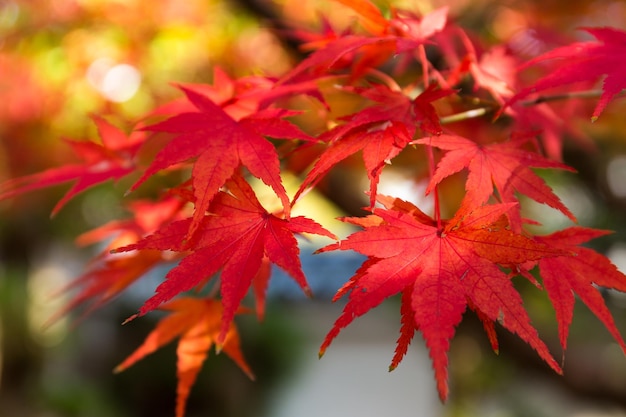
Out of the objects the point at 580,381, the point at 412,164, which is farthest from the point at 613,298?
the point at 412,164

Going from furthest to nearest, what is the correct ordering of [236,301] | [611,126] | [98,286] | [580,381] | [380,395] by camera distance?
[380,395], [611,126], [580,381], [98,286], [236,301]

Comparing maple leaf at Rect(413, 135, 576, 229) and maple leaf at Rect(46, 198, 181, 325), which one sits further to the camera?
maple leaf at Rect(46, 198, 181, 325)

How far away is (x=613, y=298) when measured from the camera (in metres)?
3.54

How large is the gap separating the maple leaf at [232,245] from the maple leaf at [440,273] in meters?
0.04

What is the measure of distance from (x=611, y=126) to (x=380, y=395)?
4066 mm

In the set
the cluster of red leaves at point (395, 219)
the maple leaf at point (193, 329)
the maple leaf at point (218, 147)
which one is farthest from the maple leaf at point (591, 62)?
the maple leaf at point (193, 329)

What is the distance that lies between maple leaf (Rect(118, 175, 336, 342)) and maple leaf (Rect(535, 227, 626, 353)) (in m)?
0.20

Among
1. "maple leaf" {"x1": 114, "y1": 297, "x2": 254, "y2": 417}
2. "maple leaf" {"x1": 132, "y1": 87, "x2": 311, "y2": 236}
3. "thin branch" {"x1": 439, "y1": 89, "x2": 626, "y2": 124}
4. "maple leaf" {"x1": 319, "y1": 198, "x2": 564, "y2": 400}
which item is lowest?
"maple leaf" {"x1": 114, "y1": 297, "x2": 254, "y2": 417}

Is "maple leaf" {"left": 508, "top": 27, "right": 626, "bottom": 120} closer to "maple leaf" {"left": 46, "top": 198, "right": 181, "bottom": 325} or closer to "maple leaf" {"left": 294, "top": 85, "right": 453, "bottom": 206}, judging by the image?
"maple leaf" {"left": 294, "top": 85, "right": 453, "bottom": 206}

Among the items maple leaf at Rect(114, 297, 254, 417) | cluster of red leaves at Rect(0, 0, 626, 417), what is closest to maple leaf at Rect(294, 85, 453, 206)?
cluster of red leaves at Rect(0, 0, 626, 417)

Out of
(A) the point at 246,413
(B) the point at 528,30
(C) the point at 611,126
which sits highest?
(B) the point at 528,30

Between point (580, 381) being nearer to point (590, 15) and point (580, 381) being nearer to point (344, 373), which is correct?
point (590, 15)

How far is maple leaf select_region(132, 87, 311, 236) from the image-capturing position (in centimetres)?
49

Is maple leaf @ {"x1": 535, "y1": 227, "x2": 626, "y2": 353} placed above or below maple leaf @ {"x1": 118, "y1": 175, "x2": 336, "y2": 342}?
below
